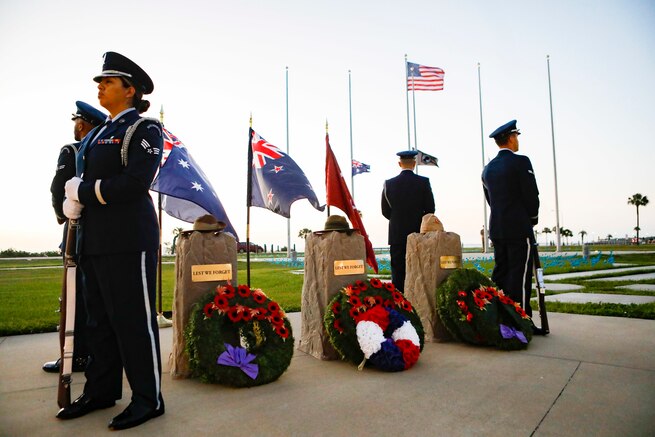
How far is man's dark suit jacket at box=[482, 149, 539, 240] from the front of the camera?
5.37 metres

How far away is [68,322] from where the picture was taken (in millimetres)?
2824

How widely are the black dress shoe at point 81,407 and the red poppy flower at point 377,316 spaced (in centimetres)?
208

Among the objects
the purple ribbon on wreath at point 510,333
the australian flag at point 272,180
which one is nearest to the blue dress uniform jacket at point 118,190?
the australian flag at point 272,180

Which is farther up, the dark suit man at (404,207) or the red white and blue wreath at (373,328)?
the dark suit man at (404,207)

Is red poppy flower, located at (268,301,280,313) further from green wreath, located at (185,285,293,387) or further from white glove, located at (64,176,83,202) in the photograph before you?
white glove, located at (64,176,83,202)

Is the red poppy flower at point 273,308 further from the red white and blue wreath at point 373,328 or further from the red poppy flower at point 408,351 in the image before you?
the red poppy flower at point 408,351

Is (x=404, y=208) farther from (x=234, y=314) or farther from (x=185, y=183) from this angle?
(x=234, y=314)

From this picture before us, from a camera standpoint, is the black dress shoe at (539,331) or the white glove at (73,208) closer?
the white glove at (73,208)

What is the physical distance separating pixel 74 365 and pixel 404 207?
4130mm

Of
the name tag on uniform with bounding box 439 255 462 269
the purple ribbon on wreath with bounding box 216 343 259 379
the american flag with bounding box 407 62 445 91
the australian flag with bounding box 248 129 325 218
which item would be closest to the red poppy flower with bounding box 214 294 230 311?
the purple ribbon on wreath with bounding box 216 343 259 379

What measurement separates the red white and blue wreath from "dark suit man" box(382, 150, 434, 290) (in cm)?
176

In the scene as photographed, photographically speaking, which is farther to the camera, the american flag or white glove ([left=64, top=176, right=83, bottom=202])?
the american flag

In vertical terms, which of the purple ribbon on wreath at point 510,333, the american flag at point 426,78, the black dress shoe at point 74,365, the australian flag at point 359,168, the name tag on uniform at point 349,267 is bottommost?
the black dress shoe at point 74,365

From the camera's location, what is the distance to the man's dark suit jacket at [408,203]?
6094mm
